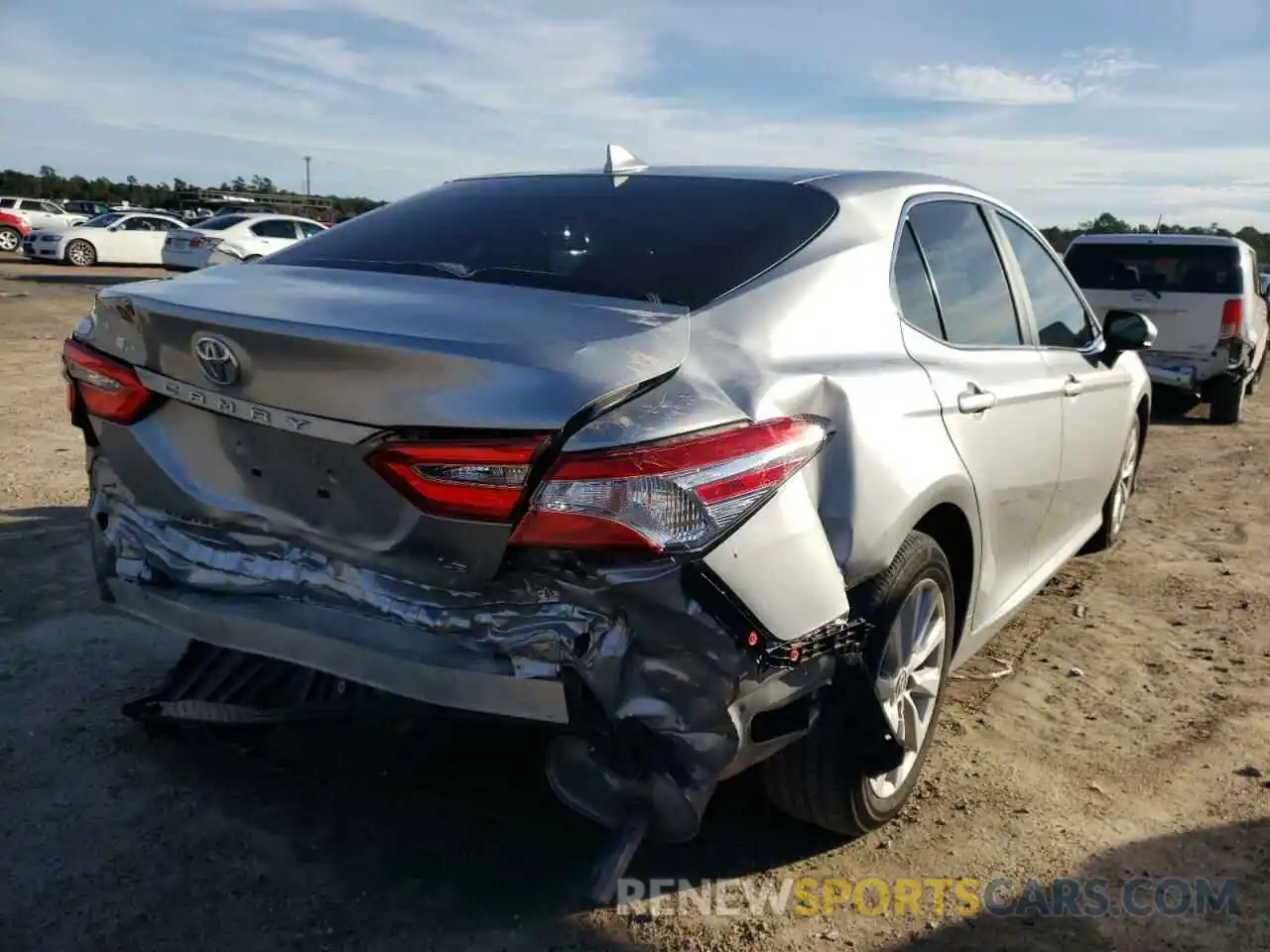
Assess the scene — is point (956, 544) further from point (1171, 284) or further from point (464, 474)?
point (1171, 284)

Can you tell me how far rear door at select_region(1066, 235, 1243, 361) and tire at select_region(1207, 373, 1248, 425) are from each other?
51cm

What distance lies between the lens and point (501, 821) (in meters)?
2.90

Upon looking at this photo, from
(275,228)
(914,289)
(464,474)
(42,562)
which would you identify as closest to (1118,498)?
(914,289)

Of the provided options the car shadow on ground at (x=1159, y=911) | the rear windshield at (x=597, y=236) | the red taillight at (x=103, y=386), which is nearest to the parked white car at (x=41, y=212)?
the rear windshield at (x=597, y=236)

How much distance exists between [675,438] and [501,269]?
3.00ft

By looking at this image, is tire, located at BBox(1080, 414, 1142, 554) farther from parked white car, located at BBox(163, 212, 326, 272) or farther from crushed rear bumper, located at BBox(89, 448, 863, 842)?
parked white car, located at BBox(163, 212, 326, 272)

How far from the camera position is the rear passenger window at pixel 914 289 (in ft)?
10.0

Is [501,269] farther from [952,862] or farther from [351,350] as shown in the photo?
Result: [952,862]

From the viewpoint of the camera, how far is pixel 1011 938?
257 cm

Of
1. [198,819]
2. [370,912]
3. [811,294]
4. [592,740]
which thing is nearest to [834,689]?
[592,740]

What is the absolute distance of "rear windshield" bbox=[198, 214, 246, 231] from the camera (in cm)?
2105

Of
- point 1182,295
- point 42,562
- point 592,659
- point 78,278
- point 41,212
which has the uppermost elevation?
point 41,212

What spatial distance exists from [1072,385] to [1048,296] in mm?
459

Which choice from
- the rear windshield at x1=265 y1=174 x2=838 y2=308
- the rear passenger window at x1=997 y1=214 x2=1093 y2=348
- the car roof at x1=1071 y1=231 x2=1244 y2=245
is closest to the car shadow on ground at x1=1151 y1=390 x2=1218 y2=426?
the car roof at x1=1071 y1=231 x2=1244 y2=245
